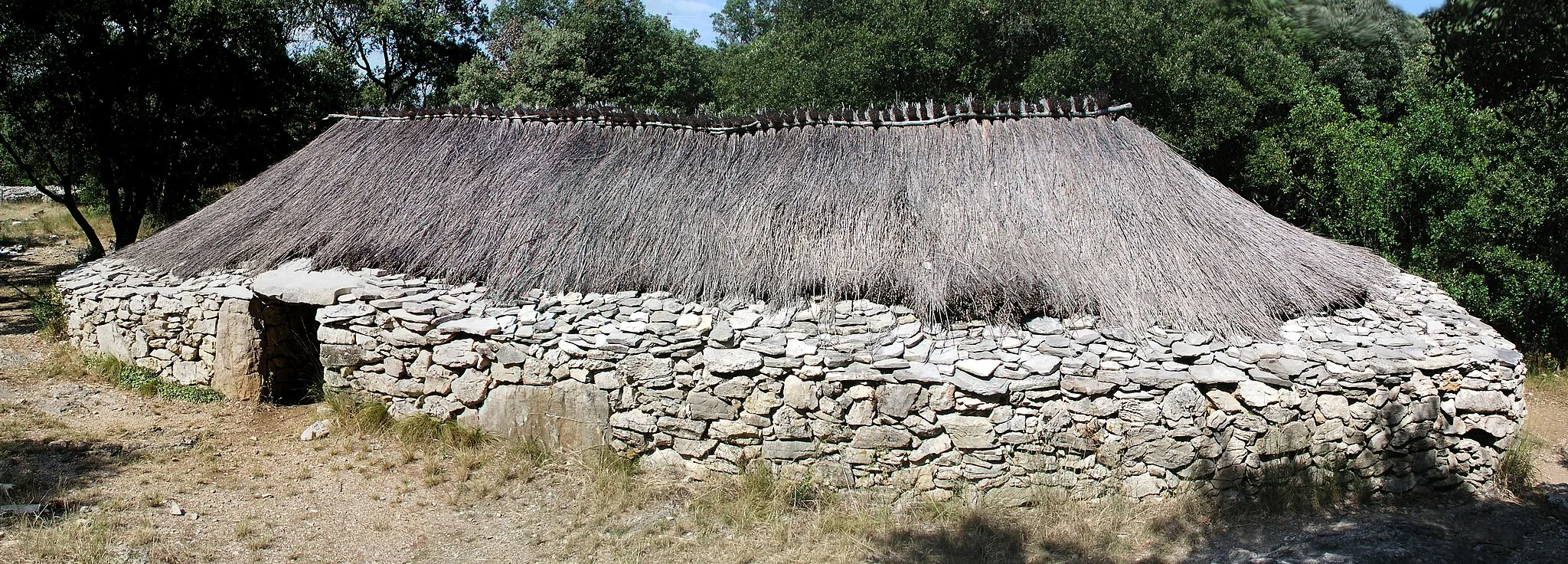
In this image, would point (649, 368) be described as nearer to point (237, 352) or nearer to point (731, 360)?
point (731, 360)

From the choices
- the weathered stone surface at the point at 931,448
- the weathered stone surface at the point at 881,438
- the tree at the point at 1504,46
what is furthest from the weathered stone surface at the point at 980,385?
the tree at the point at 1504,46

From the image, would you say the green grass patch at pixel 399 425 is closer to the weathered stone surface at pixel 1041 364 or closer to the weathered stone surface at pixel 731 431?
the weathered stone surface at pixel 731 431

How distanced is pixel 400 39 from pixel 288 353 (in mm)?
13567

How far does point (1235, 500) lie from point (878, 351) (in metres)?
2.61

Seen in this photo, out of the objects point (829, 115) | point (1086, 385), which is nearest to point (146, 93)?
point (829, 115)

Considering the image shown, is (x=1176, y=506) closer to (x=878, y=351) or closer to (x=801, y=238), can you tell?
(x=878, y=351)

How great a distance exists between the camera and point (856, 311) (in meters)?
6.49

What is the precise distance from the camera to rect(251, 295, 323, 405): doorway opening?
777cm

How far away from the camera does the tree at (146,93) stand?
36.9 feet

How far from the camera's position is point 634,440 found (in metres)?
6.60

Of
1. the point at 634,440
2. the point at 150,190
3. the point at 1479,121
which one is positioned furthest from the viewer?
the point at 150,190

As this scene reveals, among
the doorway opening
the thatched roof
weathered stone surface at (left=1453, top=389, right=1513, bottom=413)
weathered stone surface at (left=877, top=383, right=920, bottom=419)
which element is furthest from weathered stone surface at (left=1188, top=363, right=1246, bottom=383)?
the doorway opening

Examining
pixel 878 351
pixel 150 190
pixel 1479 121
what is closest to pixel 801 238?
pixel 878 351

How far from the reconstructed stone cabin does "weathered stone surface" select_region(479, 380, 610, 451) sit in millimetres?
21
